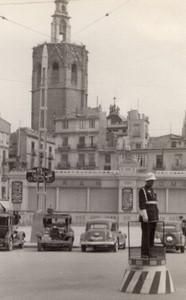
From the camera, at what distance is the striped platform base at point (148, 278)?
39.4 ft

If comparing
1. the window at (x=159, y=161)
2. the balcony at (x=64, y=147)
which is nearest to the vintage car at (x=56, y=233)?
the window at (x=159, y=161)

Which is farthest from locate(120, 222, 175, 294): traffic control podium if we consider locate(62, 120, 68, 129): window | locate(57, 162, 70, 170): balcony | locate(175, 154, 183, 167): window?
locate(62, 120, 68, 129): window

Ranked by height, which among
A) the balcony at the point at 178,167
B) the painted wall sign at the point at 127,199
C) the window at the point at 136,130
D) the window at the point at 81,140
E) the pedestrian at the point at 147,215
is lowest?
the pedestrian at the point at 147,215

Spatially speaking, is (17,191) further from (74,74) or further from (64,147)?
(74,74)

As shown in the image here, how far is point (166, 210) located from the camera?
54812 millimetres

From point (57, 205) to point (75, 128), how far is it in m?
29.2

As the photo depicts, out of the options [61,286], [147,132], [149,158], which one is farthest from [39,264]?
[147,132]

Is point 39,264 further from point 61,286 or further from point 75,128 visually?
point 75,128

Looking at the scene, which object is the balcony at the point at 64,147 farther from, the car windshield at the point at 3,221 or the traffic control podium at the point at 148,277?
the traffic control podium at the point at 148,277

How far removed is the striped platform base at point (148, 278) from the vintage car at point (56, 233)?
13902mm

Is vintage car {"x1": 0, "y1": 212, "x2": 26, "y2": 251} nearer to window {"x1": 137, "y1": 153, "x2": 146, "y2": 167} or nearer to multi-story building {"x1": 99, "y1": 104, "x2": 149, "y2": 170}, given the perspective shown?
multi-story building {"x1": 99, "y1": 104, "x2": 149, "y2": 170}

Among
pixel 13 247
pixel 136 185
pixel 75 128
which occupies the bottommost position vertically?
pixel 13 247

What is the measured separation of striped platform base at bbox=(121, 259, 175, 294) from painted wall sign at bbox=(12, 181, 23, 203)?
4116cm

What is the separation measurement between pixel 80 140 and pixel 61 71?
2064cm
